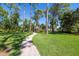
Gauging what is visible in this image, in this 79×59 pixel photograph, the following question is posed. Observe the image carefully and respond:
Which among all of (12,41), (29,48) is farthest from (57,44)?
(12,41)

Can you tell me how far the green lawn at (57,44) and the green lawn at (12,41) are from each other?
316mm

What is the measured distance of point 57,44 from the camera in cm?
336

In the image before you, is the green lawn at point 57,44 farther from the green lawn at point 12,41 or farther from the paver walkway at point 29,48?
the green lawn at point 12,41

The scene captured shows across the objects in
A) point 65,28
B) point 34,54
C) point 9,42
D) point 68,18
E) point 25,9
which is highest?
point 25,9

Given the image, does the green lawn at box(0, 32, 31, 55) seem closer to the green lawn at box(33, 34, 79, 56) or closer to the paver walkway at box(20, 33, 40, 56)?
the paver walkway at box(20, 33, 40, 56)

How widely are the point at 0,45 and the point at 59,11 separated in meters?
1.42

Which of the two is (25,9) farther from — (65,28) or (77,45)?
(77,45)

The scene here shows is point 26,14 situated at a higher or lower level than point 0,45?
higher

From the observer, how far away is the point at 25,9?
11.5 ft

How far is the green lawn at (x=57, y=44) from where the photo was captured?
3.23 metres

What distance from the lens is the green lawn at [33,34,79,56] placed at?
3.23 metres

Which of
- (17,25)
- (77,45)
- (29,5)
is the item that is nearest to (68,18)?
(77,45)

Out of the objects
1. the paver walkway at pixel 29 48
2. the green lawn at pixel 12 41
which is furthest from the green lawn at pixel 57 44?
the green lawn at pixel 12 41

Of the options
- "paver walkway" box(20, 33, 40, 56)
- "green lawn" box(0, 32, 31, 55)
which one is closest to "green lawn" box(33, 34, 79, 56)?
"paver walkway" box(20, 33, 40, 56)
